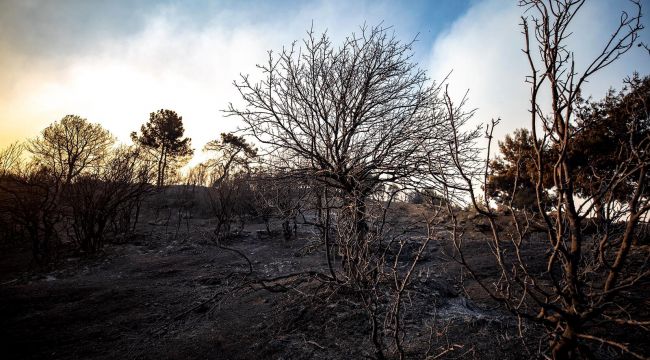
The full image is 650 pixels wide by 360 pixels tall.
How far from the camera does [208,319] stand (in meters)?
5.07

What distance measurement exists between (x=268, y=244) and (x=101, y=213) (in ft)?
18.2

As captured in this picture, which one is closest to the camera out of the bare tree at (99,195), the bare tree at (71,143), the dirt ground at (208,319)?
the dirt ground at (208,319)

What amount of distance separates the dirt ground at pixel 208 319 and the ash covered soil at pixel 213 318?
2cm

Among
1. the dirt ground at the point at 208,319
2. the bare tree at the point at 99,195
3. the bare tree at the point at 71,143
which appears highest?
the bare tree at the point at 71,143

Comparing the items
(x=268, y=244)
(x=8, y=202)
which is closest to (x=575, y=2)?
(x=268, y=244)

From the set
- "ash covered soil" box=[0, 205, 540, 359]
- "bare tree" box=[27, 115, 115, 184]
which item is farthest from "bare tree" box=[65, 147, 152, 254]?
"bare tree" box=[27, 115, 115, 184]

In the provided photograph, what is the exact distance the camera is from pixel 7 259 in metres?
8.43

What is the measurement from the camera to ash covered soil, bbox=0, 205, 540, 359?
155 inches

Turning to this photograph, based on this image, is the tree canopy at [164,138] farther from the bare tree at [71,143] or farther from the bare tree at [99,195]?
the bare tree at [99,195]

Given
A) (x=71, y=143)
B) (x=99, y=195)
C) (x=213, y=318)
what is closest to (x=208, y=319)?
(x=213, y=318)

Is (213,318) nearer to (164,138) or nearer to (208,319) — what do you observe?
(208,319)

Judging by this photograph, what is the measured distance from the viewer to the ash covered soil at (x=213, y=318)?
12.9ft

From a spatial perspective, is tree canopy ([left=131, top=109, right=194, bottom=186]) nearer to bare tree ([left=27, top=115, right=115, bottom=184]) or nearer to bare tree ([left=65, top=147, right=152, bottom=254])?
bare tree ([left=27, top=115, right=115, bottom=184])

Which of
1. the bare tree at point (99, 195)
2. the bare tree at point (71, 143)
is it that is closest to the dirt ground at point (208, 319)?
the bare tree at point (99, 195)
